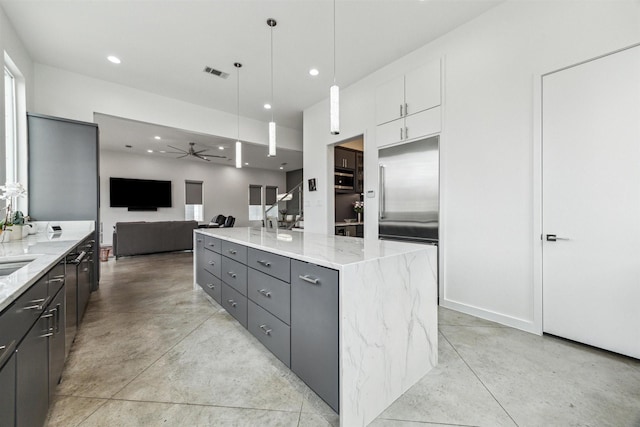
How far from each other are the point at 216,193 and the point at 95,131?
272 inches

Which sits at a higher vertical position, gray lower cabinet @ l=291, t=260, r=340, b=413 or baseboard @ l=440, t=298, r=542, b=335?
gray lower cabinet @ l=291, t=260, r=340, b=413

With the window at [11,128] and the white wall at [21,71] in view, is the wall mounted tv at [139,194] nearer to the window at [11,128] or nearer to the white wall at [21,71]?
the white wall at [21,71]

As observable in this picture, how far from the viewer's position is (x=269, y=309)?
1908 millimetres

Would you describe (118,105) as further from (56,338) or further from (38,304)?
(38,304)

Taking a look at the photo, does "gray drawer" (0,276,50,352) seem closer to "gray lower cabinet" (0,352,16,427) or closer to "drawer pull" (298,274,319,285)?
"gray lower cabinet" (0,352,16,427)

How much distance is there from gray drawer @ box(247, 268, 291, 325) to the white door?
2.29 m

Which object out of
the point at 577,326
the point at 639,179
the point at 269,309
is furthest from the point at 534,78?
the point at 269,309

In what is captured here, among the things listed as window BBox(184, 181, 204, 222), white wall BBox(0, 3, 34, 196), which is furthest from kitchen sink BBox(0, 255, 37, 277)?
window BBox(184, 181, 204, 222)

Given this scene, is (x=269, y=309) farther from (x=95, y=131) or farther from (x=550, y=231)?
(x=95, y=131)

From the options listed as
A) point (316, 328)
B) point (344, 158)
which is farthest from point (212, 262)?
point (344, 158)

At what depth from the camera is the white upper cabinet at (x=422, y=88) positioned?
3113 mm

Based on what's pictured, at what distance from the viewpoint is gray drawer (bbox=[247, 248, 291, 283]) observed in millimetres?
1698

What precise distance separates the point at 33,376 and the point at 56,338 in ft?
1.55

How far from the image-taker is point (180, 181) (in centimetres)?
966
